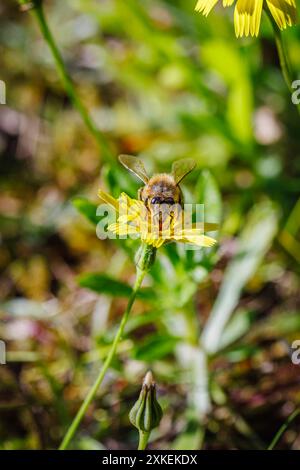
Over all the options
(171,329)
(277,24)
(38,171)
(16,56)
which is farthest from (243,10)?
(16,56)

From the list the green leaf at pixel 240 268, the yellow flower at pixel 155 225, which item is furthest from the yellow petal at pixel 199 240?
the green leaf at pixel 240 268

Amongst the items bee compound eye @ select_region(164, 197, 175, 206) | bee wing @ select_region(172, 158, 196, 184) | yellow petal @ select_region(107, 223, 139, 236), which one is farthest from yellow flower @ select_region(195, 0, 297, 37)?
yellow petal @ select_region(107, 223, 139, 236)

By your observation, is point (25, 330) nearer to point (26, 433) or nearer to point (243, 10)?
point (26, 433)

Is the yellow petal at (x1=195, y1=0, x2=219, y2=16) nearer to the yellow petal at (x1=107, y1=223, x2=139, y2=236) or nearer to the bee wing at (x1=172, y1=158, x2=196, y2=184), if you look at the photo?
the bee wing at (x1=172, y1=158, x2=196, y2=184)

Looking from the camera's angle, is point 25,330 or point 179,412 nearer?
point 179,412

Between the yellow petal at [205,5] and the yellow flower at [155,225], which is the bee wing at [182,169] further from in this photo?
the yellow petal at [205,5]
